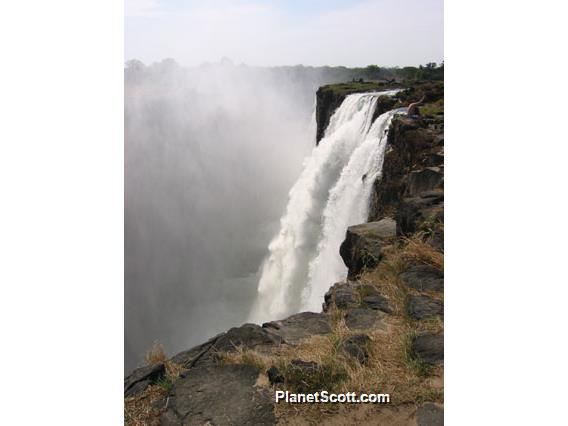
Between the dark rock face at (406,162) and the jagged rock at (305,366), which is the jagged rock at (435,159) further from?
the jagged rock at (305,366)

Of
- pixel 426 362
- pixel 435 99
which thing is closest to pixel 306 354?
pixel 426 362

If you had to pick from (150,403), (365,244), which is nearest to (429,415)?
(150,403)

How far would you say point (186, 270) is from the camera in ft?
26.7

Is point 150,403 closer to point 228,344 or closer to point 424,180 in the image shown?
point 228,344

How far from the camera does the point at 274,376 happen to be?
317 cm

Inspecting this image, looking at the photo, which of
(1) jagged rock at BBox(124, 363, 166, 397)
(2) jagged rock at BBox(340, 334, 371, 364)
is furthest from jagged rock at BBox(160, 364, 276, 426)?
(2) jagged rock at BBox(340, 334, 371, 364)

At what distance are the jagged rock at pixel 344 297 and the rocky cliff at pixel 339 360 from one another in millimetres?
13

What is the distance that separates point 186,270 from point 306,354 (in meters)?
5.02

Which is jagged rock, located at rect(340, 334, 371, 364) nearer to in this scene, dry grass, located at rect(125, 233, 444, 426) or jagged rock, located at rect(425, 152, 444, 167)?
dry grass, located at rect(125, 233, 444, 426)

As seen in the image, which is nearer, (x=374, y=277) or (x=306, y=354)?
(x=306, y=354)

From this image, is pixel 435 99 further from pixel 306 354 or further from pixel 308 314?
pixel 306 354

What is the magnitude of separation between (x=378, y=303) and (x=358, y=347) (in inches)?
44.5

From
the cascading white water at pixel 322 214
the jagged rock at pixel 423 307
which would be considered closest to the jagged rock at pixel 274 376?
the jagged rock at pixel 423 307

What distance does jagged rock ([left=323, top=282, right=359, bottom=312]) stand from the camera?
15.6 feet
